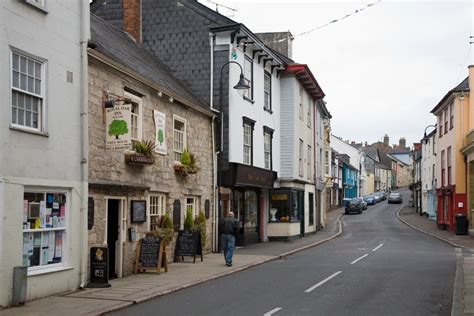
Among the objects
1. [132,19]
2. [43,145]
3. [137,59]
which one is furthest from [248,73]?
[43,145]

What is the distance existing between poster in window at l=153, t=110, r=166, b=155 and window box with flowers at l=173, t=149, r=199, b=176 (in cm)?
114

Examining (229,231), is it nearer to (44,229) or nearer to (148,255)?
(148,255)

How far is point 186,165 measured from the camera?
1984 centimetres

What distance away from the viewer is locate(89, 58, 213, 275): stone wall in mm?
14578

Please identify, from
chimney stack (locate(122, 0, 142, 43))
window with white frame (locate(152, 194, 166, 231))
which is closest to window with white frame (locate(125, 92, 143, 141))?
window with white frame (locate(152, 194, 166, 231))

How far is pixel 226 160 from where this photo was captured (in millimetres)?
23750

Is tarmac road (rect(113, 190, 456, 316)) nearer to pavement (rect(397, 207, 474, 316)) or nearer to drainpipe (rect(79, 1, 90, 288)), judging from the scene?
pavement (rect(397, 207, 474, 316))

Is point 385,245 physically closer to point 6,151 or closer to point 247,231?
point 247,231

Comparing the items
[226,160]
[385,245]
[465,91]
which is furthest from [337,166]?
[226,160]

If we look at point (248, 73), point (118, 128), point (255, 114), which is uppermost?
point (248, 73)

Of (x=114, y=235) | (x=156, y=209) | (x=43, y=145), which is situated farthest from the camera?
(x=156, y=209)

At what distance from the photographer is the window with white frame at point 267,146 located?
95.5ft

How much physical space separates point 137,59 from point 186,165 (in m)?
3.92

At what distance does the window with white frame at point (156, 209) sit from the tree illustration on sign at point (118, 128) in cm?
368
